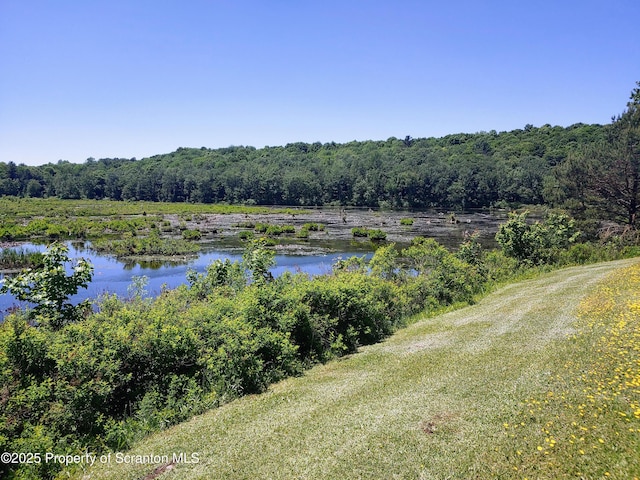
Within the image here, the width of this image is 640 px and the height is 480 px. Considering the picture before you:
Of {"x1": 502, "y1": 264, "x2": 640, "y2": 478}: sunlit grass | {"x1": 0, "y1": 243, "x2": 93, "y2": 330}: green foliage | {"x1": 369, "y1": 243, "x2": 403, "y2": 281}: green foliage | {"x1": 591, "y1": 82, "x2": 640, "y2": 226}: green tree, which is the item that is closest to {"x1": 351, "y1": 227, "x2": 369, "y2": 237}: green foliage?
{"x1": 591, "y1": 82, "x2": 640, "y2": 226}: green tree

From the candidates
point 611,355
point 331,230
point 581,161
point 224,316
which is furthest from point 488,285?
point 331,230

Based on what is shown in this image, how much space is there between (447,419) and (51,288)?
10988mm

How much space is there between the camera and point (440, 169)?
13900 cm

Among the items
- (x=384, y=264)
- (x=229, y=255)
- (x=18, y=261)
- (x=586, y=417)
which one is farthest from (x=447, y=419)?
(x=18, y=261)

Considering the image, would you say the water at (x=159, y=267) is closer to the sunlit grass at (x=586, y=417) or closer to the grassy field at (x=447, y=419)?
the grassy field at (x=447, y=419)

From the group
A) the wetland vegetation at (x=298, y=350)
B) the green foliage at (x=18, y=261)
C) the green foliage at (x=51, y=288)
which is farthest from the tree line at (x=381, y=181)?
the green foliage at (x=51, y=288)

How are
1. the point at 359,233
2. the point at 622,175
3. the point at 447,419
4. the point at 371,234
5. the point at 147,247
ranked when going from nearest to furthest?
1. the point at 447,419
2. the point at 622,175
3. the point at 147,247
4. the point at 371,234
5. the point at 359,233

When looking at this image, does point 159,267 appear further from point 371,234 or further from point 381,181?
point 381,181

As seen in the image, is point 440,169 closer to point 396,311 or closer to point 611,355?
point 396,311

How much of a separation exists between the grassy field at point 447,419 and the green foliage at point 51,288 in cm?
551

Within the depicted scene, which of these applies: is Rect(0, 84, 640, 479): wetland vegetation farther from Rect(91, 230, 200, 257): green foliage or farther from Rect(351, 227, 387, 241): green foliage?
Rect(91, 230, 200, 257): green foliage

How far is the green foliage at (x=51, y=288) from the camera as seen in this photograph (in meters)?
11.7

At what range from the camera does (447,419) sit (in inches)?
299

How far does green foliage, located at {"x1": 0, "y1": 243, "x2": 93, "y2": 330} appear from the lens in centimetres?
1173
